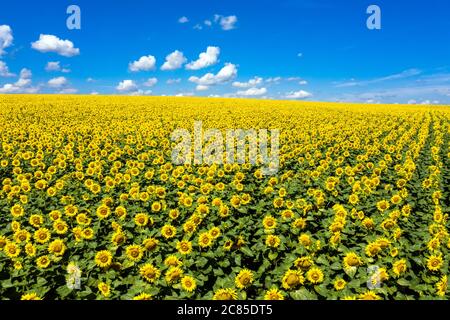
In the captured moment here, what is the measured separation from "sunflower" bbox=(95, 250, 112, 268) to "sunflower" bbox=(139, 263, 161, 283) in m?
0.59

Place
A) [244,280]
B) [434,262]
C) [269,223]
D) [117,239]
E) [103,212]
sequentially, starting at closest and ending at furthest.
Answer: [244,280] < [434,262] < [117,239] < [269,223] < [103,212]

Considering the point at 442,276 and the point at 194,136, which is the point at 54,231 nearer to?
the point at 442,276

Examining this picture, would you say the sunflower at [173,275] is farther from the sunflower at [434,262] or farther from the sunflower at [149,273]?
the sunflower at [434,262]

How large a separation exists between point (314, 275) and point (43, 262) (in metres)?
3.79

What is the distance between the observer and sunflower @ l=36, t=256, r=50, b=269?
15.9ft

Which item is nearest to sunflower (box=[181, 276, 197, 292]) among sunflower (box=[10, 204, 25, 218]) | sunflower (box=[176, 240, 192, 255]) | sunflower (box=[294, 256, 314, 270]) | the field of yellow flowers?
the field of yellow flowers

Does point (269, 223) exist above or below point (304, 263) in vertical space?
above

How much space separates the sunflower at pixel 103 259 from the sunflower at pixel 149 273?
586 mm

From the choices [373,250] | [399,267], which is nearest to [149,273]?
[373,250]

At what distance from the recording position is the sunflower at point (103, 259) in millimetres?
4863

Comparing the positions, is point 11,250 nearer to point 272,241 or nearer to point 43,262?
point 43,262

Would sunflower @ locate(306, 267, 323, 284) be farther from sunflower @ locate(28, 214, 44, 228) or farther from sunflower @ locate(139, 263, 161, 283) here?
sunflower @ locate(28, 214, 44, 228)

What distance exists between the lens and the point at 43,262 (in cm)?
489

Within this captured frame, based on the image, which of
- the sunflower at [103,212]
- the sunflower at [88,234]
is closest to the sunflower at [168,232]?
the sunflower at [88,234]
